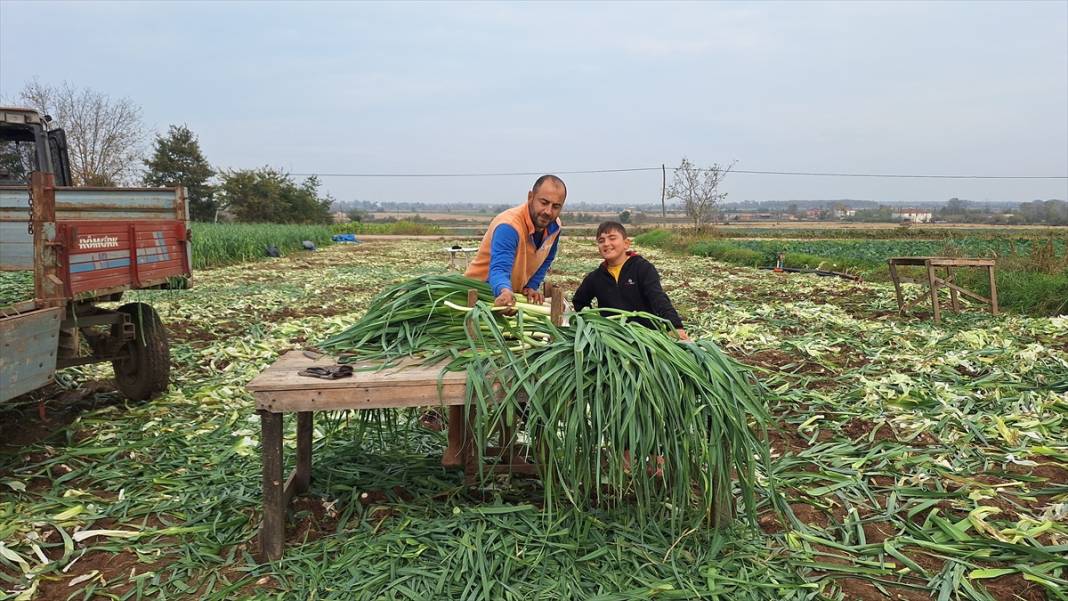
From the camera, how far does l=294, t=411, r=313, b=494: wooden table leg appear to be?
3340mm

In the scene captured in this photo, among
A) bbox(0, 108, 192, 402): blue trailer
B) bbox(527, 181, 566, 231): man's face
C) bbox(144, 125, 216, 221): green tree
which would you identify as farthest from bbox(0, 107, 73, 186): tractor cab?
bbox(144, 125, 216, 221): green tree

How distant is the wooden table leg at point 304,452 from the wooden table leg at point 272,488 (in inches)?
19.6

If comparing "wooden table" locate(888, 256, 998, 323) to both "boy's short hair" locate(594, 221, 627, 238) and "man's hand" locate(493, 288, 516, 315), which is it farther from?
"man's hand" locate(493, 288, 516, 315)

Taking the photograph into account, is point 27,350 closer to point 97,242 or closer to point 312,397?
point 97,242

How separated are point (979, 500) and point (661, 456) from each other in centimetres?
183

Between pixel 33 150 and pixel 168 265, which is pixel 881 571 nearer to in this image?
pixel 168 265

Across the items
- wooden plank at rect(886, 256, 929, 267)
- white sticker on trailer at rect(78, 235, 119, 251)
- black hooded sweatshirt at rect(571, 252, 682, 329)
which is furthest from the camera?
wooden plank at rect(886, 256, 929, 267)

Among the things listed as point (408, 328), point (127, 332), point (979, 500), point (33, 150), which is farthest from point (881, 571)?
point (33, 150)

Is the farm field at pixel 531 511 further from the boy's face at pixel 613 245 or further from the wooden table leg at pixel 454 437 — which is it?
the boy's face at pixel 613 245

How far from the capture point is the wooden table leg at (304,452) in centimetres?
334

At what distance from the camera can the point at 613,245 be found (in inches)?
154

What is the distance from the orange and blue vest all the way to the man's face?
0.20 ft

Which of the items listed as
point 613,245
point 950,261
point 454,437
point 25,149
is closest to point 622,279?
point 613,245

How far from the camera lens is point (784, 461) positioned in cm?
391
